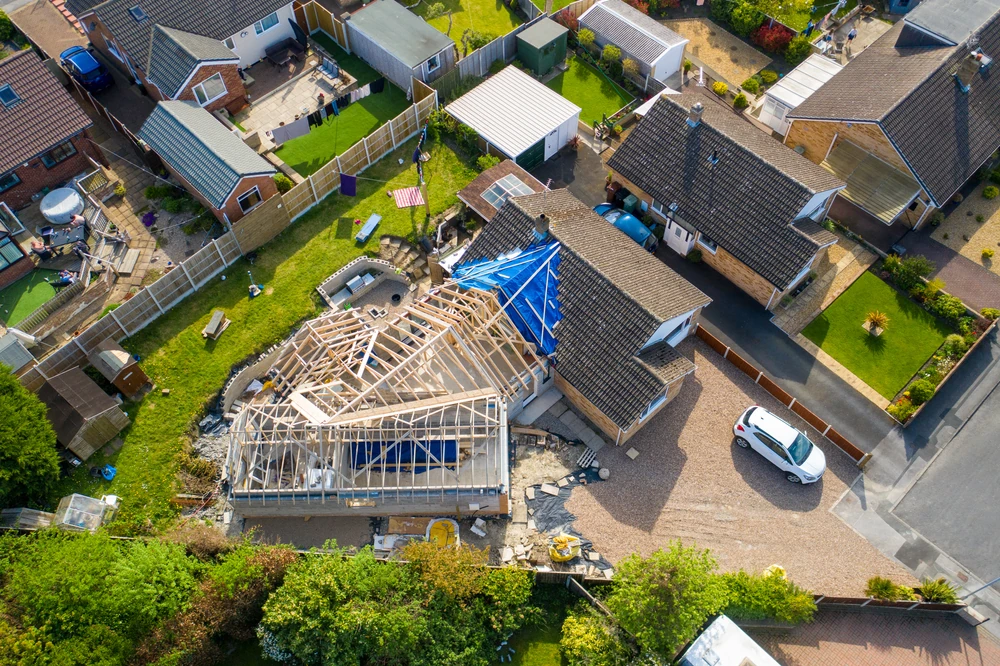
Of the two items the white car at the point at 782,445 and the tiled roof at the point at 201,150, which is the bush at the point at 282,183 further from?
the white car at the point at 782,445

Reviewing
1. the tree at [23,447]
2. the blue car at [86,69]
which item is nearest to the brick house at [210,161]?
the blue car at [86,69]

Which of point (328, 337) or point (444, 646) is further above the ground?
point (328, 337)

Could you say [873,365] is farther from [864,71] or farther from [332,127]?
[332,127]

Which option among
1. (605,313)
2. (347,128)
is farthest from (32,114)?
(605,313)

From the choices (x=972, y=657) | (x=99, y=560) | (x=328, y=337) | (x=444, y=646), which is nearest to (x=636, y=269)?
(x=328, y=337)

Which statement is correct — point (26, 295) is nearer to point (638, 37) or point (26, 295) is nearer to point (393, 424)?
point (393, 424)
